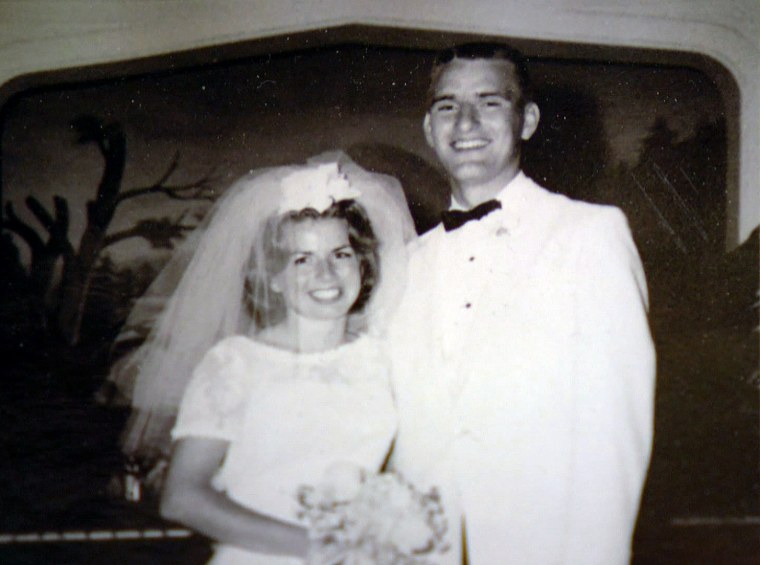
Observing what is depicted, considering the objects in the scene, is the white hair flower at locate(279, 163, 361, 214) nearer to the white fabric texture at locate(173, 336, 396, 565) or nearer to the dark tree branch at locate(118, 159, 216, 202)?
the dark tree branch at locate(118, 159, 216, 202)

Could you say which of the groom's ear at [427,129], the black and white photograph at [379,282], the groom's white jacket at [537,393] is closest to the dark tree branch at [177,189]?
the black and white photograph at [379,282]

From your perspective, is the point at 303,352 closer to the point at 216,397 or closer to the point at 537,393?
the point at 216,397

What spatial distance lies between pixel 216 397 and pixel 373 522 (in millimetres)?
470

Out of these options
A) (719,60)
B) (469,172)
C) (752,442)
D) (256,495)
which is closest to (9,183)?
(256,495)

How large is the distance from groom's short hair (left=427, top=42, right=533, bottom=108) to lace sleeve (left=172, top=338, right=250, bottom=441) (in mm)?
822

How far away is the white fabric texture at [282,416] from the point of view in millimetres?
1736

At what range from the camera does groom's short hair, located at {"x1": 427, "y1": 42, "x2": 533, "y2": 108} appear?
188cm

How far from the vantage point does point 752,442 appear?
1.94 metres

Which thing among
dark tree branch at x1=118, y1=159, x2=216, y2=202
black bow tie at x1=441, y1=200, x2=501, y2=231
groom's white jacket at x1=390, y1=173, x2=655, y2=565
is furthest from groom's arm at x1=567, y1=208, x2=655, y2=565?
dark tree branch at x1=118, y1=159, x2=216, y2=202

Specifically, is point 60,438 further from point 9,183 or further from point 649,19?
point 649,19

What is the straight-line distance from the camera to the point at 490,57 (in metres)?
1.88

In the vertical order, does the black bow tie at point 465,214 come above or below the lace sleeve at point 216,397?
above

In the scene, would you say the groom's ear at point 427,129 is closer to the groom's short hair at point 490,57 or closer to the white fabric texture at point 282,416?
the groom's short hair at point 490,57

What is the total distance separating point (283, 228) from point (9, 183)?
80 centimetres
